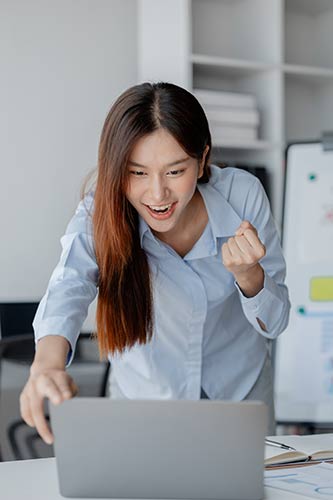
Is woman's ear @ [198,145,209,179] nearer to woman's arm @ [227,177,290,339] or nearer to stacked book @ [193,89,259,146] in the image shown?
woman's arm @ [227,177,290,339]

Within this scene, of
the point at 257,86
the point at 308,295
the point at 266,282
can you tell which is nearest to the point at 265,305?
the point at 266,282

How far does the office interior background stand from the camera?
3.64m

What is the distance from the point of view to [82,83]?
3.79 meters

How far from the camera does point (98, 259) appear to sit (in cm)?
175

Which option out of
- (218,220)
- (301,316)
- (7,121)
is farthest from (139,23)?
(218,220)

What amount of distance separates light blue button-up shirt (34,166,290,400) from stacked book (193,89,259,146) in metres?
1.71

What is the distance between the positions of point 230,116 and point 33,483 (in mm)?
2587

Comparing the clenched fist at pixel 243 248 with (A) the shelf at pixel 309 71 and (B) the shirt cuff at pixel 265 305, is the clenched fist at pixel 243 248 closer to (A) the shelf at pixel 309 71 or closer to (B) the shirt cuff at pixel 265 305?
(B) the shirt cuff at pixel 265 305

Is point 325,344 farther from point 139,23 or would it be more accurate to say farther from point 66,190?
point 139,23

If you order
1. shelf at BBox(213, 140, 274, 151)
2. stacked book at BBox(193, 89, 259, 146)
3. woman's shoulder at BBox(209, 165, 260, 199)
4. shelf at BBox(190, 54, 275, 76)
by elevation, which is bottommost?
woman's shoulder at BBox(209, 165, 260, 199)

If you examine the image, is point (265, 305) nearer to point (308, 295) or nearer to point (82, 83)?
point (308, 295)

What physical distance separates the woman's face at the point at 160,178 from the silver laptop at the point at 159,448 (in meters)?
0.56

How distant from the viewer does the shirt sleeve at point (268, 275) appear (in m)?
1.80

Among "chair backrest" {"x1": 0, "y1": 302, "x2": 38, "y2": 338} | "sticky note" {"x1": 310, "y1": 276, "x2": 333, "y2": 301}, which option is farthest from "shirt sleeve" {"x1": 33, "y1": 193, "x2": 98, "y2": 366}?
"sticky note" {"x1": 310, "y1": 276, "x2": 333, "y2": 301}
